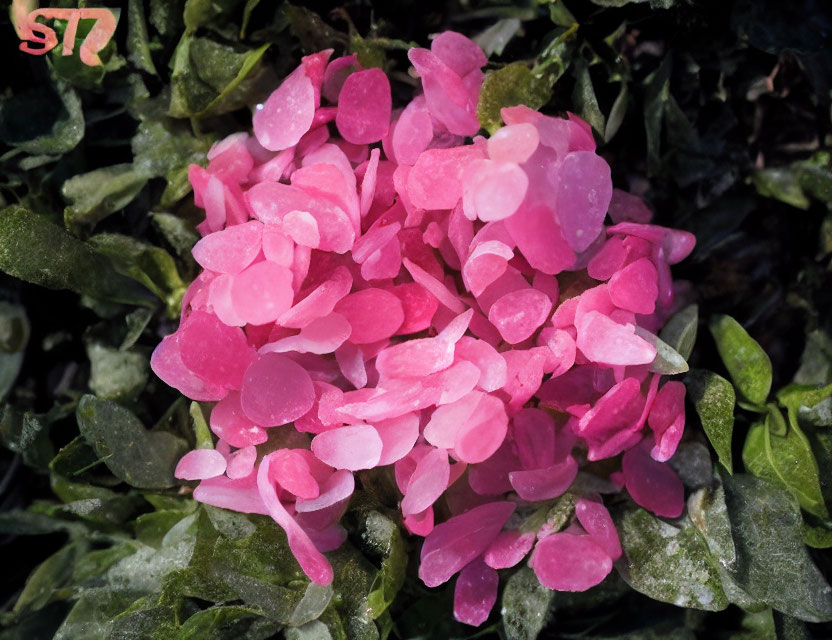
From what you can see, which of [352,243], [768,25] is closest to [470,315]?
[352,243]

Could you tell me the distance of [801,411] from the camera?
0.56 meters

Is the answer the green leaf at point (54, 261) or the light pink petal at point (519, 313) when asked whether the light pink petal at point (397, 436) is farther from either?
the green leaf at point (54, 261)

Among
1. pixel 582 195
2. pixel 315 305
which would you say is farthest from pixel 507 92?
pixel 315 305

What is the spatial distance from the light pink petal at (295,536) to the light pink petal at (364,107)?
23 cm

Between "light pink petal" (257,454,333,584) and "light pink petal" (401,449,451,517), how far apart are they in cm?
6

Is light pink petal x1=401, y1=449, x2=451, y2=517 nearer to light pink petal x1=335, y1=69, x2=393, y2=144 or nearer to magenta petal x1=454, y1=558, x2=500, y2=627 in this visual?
magenta petal x1=454, y1=558, x2=500, y2=627

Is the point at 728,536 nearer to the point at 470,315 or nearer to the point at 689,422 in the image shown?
the point at 689,422

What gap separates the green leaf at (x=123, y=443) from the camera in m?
0.58

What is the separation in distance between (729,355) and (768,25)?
0.25 meters

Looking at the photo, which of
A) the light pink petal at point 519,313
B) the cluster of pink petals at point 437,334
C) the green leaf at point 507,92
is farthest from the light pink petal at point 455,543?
the green leaf at point 507,92

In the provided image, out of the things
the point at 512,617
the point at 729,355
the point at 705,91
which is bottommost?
the point at 512,617

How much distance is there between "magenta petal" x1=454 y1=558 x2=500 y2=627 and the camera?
0.54 meters

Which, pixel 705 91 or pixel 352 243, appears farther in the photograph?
pixel 705 91

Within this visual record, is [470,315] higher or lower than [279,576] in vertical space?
higher
